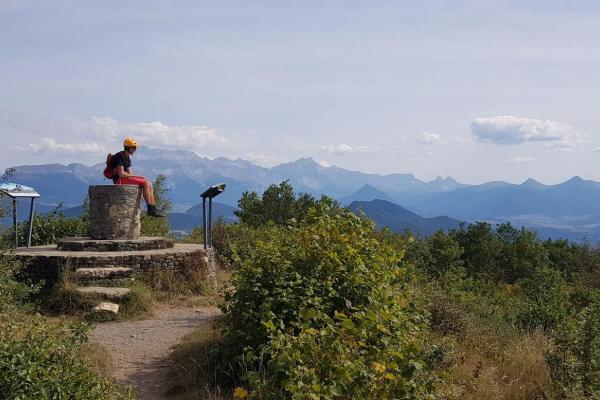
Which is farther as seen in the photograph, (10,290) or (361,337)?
(10,290)

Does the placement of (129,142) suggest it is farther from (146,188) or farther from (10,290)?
(10,290)

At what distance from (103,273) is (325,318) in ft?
26.6

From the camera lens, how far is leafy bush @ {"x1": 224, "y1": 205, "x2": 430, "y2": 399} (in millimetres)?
4273

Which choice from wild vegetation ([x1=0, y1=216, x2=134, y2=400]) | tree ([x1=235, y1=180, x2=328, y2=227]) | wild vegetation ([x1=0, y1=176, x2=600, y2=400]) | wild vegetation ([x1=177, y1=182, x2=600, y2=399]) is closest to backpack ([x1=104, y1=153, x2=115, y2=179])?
wild vegetation ([x1=0, y1=176, x2=600, y2=400])

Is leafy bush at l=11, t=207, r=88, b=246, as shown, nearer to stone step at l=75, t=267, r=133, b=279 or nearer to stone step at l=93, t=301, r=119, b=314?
stone step at l=75, t=267, r=133, b=279

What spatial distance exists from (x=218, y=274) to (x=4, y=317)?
26.2ft

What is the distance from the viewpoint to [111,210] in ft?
44.0

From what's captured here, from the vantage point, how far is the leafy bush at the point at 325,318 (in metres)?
4.27

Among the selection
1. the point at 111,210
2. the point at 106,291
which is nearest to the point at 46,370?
the point at 106,291

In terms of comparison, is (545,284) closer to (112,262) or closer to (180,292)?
(180,292)

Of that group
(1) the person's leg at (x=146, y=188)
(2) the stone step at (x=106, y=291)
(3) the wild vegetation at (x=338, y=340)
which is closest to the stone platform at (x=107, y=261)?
(2) the stone step at (x=106, y=291)

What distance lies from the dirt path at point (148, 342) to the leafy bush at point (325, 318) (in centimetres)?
125

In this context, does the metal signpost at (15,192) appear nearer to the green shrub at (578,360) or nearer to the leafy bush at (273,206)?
the leafy bush at (273,206)

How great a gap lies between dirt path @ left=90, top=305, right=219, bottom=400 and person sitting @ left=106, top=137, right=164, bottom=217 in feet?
10.6
